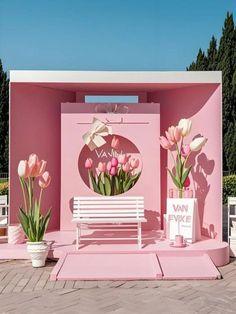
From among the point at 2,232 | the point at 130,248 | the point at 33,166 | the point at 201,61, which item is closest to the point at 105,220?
the point at 130,248

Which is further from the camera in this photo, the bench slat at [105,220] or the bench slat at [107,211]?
the bench slat at [107,211]

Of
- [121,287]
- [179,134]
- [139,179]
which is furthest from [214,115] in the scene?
[121,287]

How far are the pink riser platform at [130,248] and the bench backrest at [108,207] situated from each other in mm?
423

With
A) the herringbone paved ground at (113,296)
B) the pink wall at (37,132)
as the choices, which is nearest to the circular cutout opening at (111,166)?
the pink wall at (37,132)

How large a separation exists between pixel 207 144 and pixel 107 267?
107 inches

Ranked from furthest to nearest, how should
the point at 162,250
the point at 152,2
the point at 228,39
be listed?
the point at 228,39 < the point at 152,2 < the point at 162,250

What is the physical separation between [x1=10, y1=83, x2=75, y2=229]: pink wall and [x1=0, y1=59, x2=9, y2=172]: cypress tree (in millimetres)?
15891

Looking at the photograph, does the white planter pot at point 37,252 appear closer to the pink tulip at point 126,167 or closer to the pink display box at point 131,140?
the pink display box at point 131,140

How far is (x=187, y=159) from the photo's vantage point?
754 cm

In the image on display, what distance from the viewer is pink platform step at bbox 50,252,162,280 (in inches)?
218

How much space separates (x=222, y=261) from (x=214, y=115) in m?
2.23

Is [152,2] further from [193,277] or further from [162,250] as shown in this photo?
[193,277]

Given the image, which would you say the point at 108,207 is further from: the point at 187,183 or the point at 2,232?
the point at 2,232

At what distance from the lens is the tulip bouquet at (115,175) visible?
7797 millimetres
